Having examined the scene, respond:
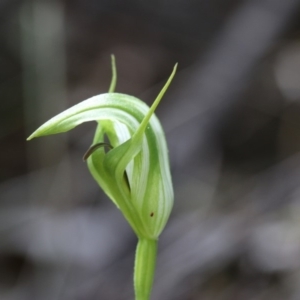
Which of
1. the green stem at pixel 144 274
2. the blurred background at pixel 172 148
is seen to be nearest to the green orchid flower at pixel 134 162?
the green stem at pixel 144 274

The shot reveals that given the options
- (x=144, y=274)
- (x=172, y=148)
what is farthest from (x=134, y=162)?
(x=172, y=148)

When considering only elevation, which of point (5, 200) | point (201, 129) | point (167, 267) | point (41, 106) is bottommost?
point (5, 200)

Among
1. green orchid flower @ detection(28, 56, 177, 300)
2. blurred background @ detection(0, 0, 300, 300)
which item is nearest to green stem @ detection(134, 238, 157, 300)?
green orchid flower @ detection(28, 56, 177, 300)

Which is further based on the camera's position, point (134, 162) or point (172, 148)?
point (172, 148)

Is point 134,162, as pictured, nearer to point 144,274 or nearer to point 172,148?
point 144,274

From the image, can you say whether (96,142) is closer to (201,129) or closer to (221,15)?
(201,129)

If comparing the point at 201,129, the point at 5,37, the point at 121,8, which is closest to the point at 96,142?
the point at 201,129
